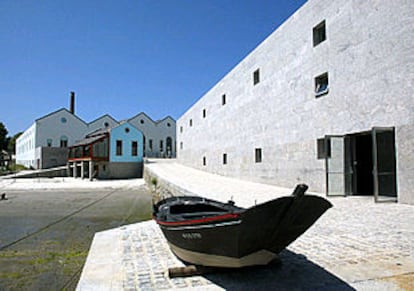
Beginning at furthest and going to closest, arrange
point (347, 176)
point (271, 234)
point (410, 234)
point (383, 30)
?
point (347, 176)
point (383, 30)
point (410, 234)
point (271, 234)

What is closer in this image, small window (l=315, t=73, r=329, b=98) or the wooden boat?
the wooden boat

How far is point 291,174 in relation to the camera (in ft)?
39.1

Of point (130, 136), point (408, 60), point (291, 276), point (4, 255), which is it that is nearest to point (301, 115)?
point (408, 60)

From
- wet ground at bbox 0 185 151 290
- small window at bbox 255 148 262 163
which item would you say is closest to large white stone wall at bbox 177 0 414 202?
small window at bbox 255 148 262 163

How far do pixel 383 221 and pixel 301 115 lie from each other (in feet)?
20.1

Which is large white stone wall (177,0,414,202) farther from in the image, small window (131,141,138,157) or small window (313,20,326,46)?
small window (131,141,138,157)

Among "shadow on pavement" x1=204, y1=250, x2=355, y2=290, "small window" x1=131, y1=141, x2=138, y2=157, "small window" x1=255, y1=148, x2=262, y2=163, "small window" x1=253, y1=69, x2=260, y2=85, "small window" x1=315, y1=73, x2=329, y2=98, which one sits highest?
"small window" x1=253, y1=69, x2=260, y2=85

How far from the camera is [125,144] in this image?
30.0m

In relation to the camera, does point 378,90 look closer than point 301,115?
Yes

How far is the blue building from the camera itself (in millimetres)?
27984

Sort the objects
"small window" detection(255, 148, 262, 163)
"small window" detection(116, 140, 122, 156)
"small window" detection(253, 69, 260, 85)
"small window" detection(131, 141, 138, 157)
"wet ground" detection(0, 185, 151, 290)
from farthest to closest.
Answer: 1. "small window" detection(131, 141, 138, 157)
2. "small window" detection(116, 140, 122, 156)
3. "small window" detection(253, 69, 260, 85)
4. "small window" detection(255, 148, 262, 163)
5. "wet ground" detection(0, 185, 151, 290)

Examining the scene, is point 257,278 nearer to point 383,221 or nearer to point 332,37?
point 383,221

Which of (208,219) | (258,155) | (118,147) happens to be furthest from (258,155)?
(118,147)

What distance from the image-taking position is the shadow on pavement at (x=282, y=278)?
125 inches
